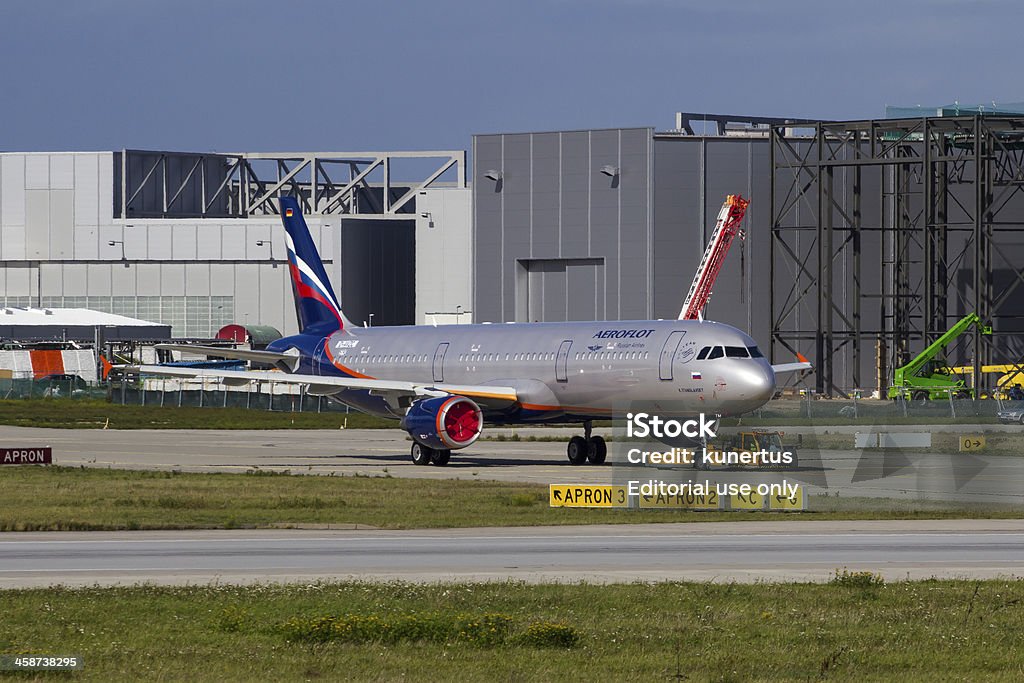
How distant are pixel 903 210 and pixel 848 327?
8.59 meters

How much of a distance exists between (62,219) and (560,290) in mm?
51976

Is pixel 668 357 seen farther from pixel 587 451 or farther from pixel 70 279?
pixel 70 279

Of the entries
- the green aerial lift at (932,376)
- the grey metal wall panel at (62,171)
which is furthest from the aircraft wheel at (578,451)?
the grey metal wall panel at (62,171)

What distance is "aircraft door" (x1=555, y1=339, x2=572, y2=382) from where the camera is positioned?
51719 mm

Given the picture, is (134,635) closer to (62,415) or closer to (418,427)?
(418,427)

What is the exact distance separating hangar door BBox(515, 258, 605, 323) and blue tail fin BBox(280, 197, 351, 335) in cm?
4725

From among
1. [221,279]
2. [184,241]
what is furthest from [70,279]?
[221,279]

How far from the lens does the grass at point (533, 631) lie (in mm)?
15625

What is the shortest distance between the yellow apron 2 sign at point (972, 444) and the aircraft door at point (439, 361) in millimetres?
18257

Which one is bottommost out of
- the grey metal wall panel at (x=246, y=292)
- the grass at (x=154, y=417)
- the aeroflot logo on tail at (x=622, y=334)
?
the grass at (x=154, y=417)

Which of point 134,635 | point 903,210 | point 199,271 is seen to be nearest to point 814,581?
point 134,635

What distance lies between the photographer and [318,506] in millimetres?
34844

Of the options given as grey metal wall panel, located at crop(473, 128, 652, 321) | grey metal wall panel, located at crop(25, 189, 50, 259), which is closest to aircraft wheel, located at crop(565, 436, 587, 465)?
grey metal wall panel, located at crop(473, 128, 652, 321)

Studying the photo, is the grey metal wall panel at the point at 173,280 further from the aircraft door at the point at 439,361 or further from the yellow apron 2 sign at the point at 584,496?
the yellow apron 2 sign at the point at 584,496
